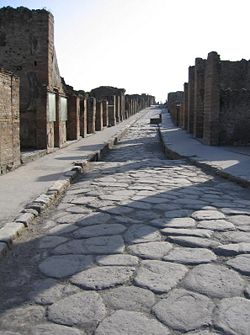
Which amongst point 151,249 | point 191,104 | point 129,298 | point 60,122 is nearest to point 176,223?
point 151,249

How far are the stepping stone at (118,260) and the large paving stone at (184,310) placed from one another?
63 cm

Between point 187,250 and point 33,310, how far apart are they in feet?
5.05

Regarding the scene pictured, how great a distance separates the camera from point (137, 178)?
7.62 meters

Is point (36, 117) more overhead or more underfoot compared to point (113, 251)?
more overhead

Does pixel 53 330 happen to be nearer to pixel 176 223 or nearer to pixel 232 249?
pixel 232 249

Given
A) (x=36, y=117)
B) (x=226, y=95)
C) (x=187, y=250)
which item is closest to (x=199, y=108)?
(x=226, y=95)

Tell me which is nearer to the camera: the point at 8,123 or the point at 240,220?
the point at 240,220

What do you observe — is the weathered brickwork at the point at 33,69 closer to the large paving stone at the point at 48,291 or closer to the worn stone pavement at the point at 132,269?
the worn stone pavement at the point at 132,269

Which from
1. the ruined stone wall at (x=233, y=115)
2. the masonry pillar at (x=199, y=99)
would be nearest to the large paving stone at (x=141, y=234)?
the ruined stone wall at (x=233, y=115)

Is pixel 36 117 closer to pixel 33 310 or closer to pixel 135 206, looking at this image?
pixel 135 206

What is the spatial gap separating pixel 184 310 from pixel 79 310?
65 centimetres

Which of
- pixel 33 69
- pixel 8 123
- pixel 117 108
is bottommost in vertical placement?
pixel 8 123

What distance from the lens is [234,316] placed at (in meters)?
2.44

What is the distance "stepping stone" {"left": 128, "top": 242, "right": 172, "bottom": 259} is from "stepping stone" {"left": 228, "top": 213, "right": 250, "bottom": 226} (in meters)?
1.09
